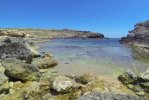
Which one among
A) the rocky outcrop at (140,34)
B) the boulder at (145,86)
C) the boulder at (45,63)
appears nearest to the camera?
the boulder at (145,86)

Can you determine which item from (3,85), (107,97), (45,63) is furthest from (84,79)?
(45,63)

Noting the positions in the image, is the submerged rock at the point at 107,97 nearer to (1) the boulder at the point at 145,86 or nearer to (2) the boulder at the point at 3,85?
(1) the boulder at the point at 145,86

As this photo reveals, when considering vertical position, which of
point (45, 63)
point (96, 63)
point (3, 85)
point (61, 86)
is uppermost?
point (61, 86)

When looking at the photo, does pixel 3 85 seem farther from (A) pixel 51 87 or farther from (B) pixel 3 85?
(A) pixel 51 87

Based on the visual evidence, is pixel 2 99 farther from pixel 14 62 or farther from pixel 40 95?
pixel 14 62

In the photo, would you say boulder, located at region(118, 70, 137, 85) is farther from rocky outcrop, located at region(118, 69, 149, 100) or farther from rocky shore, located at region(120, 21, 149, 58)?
rocky shore, located at region(120, 21, 149, 58)

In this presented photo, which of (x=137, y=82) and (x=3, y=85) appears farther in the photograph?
(x=137, y=82)

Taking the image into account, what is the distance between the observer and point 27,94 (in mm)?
10664

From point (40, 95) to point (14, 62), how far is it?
15.3 feet

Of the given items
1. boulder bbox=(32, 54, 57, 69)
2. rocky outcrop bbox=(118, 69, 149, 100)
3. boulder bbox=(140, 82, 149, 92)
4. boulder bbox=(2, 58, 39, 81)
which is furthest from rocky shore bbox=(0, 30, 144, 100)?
boulder bbox=(32, 54, 57, 69)

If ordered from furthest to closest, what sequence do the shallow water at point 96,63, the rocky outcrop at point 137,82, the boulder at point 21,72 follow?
1. the shallow water at point 96,63
2. the boulder at point 21,72
3. the rocky outcrop at point 137,82

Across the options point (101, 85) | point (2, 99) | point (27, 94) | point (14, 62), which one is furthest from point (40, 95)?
point (14, 62)

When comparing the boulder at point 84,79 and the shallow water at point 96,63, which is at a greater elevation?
the boulder at point 84,79

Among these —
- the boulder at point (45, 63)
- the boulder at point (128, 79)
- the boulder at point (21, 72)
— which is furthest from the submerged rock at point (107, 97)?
the boulder at point (45, 63)
